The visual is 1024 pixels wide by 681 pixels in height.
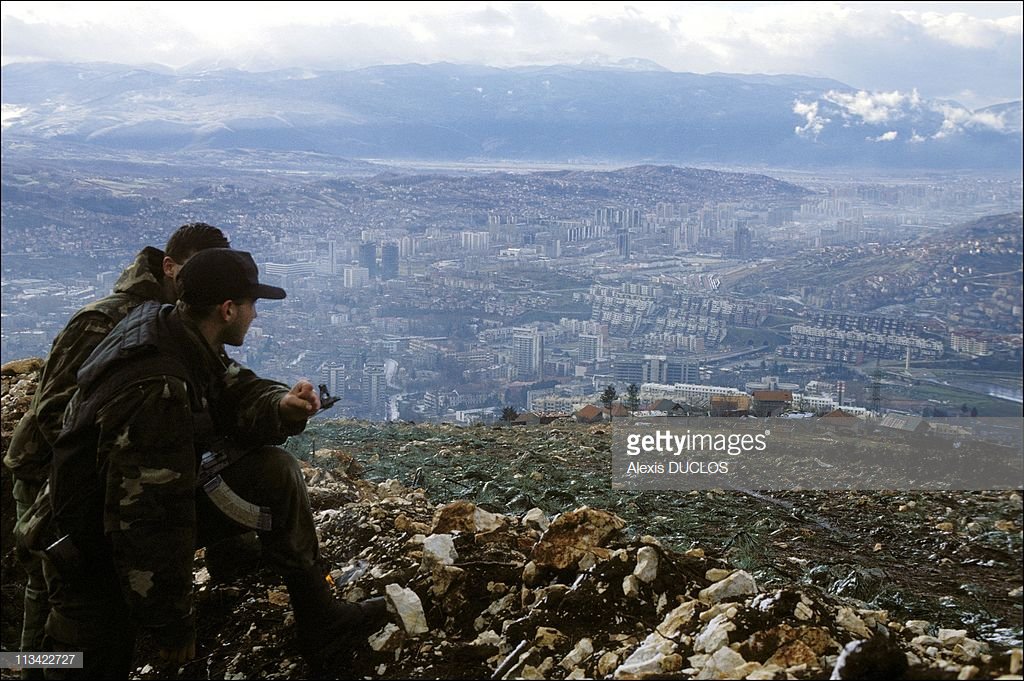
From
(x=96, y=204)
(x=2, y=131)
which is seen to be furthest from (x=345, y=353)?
(x=2, y=131)

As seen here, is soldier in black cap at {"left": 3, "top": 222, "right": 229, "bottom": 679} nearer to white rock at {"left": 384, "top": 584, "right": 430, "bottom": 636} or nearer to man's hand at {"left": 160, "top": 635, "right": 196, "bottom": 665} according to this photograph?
man's hand at {"left": 160, "top": 635, "right": 196, "bottom": 665}

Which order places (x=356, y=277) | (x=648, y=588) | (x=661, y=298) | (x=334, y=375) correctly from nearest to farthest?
(x=648, y=588)
(x=661, y=298)
(x=334, y=375)
(x=356, y=277)

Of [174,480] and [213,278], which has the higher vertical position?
[213,278]

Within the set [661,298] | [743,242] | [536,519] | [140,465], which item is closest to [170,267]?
[140,465]

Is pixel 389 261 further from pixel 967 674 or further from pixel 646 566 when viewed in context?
pixel 967 674

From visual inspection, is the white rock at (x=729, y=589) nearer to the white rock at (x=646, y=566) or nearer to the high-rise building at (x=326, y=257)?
the white rock at (x=646, y=566)

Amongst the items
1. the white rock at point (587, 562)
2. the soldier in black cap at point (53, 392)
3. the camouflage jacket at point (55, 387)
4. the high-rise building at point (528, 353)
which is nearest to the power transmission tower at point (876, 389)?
the white rock at point (587, 562)

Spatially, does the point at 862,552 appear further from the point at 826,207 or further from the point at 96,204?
the point at 96,204
